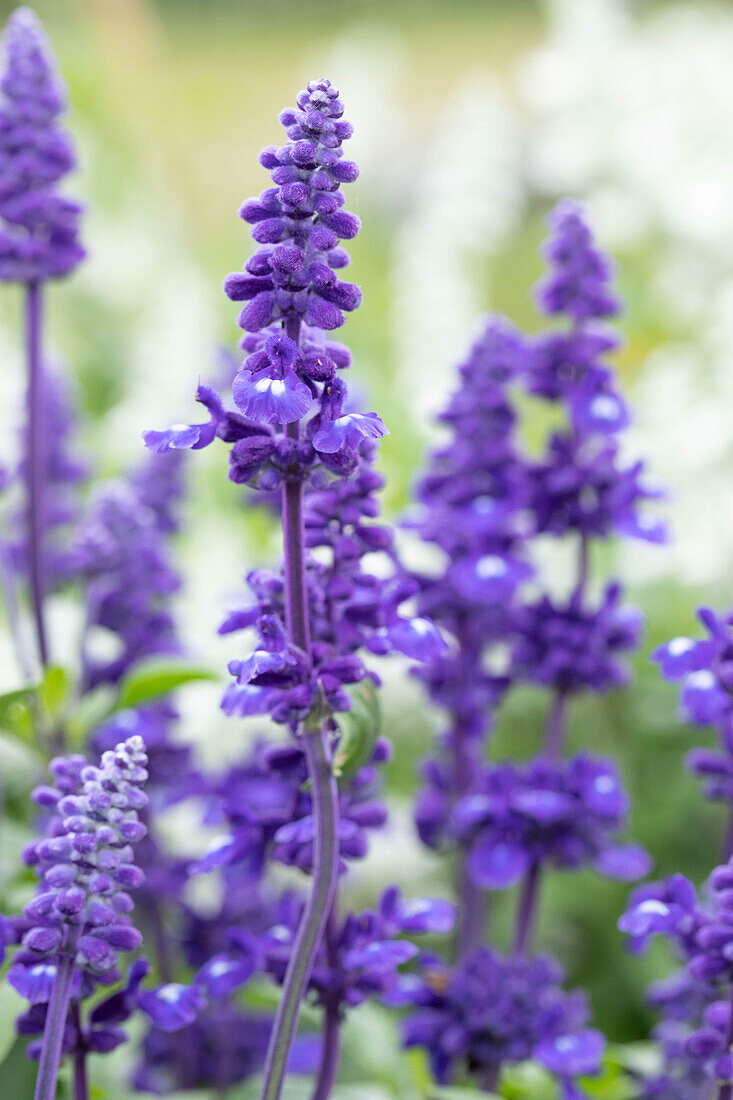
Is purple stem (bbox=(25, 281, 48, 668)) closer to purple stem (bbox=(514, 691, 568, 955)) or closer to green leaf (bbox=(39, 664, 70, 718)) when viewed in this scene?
green leaf (bbox=(39, 664, 70, 718))

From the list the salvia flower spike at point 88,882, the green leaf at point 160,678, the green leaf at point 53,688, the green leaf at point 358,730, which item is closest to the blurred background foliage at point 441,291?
the green leaf at point 160,678

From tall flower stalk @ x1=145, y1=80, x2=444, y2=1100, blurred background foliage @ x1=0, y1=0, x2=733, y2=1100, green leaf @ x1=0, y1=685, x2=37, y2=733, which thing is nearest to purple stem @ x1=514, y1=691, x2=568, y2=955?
blurred background foliage @ x1=0, y1=0, x2=733, y2=1100

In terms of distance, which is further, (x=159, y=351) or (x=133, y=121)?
(x=133, y=121)

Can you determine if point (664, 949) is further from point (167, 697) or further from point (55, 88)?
point (55, 88)

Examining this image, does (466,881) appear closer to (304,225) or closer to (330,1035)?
(330,1035)

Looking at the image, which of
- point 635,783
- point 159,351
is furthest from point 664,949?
point 159,351

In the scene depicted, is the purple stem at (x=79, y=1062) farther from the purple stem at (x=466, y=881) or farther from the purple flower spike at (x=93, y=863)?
the purple stem at (x=466, y=881)

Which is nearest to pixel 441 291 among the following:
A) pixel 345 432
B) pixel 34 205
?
pixel 34 205
